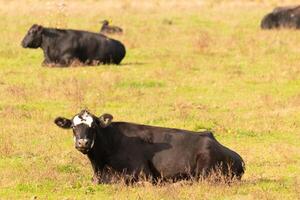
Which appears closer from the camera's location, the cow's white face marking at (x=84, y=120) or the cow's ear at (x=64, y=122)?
the cow's white face marking at (x=84, y=120)

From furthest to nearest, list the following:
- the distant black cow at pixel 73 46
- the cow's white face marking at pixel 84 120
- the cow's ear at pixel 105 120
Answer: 1. the distant black cow at pixel 73 46
2. the cow's ear at pixel 105 120
3. the cow's white face marking at pixel 84 120

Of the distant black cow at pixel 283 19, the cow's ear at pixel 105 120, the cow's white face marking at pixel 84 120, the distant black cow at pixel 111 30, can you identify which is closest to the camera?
the cow's white face marking at pixel 84 120

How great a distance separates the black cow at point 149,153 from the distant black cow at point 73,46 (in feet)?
48.4

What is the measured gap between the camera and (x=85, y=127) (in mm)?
12484

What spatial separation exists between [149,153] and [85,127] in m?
1.00

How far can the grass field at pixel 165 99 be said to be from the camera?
12547 mm

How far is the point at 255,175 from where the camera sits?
539 inches

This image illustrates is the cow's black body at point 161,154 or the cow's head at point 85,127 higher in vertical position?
the cow's head at point 85,127

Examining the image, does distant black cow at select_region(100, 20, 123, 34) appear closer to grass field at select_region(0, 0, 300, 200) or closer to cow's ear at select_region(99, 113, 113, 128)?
grass field at select_region(0, 0, 300, 200)

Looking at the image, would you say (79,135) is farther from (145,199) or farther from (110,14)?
Result: (110,14)

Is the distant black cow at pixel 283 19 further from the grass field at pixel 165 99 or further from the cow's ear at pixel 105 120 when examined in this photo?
the cow's ear at pixel 105 120

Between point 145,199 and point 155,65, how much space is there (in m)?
16.2

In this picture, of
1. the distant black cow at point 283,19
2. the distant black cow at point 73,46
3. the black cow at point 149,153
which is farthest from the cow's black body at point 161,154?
the distant black cow at point 283,19

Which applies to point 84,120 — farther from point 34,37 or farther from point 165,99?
point 34,37
